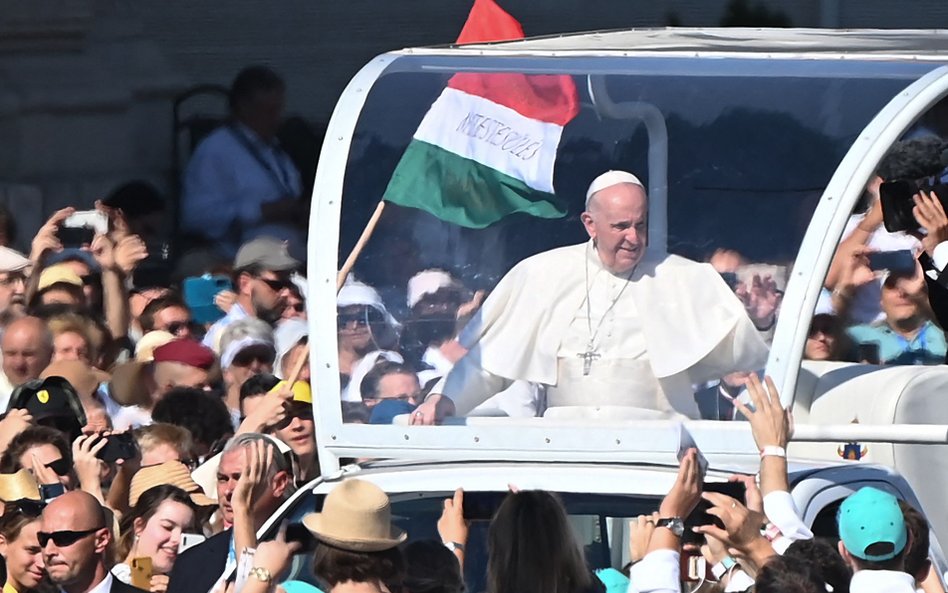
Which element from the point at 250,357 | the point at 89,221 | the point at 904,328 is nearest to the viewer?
the point at 904,328

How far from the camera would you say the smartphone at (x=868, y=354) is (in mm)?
6840

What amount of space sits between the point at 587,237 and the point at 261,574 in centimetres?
136

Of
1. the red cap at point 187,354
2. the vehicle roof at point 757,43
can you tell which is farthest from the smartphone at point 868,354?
the red cap at point 187,354

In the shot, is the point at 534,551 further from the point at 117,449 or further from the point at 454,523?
the point at 117,449

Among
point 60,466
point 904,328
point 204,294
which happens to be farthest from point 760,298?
point 204,294

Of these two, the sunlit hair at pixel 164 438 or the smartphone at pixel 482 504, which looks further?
the sunlit hair at pixel 164 438

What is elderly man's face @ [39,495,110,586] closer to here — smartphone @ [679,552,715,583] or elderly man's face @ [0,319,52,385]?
smartphone @ [679,552,715,583]

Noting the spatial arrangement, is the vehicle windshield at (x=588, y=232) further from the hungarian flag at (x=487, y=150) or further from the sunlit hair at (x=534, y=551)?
the sunlit hair at (x=534, y=551)

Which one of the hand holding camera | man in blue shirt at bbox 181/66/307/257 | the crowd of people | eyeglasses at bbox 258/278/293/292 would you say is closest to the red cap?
the crowd of people

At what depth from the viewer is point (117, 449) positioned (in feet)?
21.7

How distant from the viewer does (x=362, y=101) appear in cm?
612

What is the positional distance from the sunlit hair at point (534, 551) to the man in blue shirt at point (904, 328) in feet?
7.33

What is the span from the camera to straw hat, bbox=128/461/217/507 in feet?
21.2

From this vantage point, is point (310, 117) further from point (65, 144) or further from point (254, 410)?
point (254, 410)
